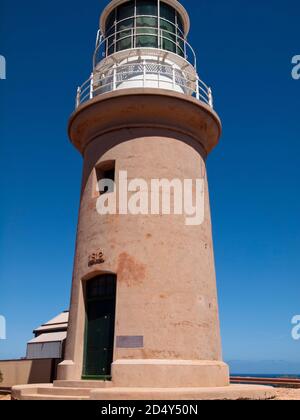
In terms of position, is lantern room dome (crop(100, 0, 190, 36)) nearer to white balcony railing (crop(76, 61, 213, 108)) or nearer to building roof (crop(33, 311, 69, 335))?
white balcony railing (crop(76, 61, 213, 108))

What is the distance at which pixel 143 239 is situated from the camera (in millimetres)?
13125

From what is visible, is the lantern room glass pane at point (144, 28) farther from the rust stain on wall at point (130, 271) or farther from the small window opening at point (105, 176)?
the rust stain on wall at point (130, 271)

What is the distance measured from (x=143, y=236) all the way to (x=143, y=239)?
90 millimetres

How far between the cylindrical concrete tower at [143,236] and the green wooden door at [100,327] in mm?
30

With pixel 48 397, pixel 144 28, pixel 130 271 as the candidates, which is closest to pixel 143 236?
pixel 130 271

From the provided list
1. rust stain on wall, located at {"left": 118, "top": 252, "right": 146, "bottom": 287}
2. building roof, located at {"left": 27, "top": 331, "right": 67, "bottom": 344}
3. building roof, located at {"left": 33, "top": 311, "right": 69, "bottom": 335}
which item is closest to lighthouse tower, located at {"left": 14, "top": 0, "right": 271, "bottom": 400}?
rust stain on wall, located at {"left": 118, "top": 252, "right": 146, "bottom": 287}

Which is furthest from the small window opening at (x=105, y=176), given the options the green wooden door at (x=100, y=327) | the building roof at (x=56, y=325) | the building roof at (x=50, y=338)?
the building roof at (x=56, y=325)

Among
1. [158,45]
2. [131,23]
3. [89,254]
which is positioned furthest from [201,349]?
[131,23]

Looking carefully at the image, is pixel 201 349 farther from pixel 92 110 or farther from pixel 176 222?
pixel 92 110

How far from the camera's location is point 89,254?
13766 mm

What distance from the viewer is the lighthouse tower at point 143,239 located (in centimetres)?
1218

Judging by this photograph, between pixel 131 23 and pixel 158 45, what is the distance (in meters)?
1.46

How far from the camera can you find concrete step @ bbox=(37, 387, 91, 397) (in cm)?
1108

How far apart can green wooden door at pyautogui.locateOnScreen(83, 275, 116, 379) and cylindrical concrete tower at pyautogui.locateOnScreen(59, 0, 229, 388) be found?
3cm
